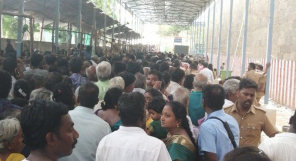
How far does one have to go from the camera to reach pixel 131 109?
12.2 feet

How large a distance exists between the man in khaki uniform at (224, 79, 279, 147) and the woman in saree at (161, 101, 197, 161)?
1.03 meters

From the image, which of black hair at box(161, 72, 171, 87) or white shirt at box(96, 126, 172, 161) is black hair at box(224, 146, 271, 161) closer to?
white shirt at box(96, 126, 172, 161)

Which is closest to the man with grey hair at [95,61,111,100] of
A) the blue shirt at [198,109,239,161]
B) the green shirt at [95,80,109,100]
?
the green shirt at [95,80,109,100]

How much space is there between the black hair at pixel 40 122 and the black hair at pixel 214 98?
2054mm

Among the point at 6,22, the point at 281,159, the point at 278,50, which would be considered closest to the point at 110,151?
the point at 281,159

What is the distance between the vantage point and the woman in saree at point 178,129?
155 inches

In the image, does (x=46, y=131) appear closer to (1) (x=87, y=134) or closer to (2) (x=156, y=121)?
(1) (x=87, y=134)

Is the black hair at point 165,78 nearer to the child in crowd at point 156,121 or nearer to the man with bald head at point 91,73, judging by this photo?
the man with bald head at point 91,73

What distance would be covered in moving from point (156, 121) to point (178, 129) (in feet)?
1.72

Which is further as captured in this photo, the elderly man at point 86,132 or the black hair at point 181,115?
the black hair at point 181,115

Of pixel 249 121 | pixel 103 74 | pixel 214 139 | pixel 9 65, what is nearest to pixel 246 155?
pixel 214 139

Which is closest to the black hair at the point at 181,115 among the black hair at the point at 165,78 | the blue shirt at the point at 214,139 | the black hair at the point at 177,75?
the blue shirt at the point at 214,139

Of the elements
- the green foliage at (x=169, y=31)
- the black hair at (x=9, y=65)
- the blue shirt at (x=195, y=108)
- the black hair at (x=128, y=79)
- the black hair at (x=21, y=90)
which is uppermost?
the green foliage at (x=169, y=31)

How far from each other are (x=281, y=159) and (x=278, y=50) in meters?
18.0
